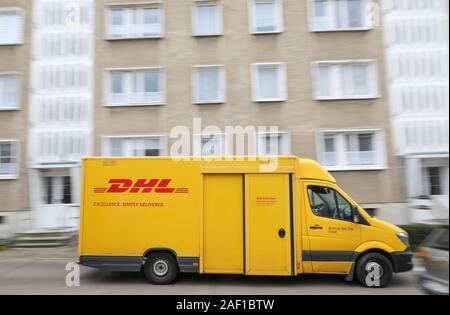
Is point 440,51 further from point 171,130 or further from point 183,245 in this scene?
point 183,245

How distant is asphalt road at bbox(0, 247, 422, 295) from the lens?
8.31 metres

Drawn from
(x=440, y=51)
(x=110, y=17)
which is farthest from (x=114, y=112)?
(x=440, y=51)

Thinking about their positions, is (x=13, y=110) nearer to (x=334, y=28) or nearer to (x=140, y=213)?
(x=140, y=213)

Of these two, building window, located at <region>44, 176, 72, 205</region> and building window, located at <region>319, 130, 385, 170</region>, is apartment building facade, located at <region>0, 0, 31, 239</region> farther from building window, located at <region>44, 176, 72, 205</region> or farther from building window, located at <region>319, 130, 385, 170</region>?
building window, located at <region>319, 130, 385, 170</region>

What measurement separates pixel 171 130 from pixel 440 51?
33.6 feet

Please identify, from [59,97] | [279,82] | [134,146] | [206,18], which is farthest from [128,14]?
[279,82]

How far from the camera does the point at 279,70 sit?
16.1m

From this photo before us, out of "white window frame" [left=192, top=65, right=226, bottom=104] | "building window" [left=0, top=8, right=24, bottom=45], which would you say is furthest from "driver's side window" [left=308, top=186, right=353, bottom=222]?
"building window" [left=0, top=8, right=24, bottom=45]

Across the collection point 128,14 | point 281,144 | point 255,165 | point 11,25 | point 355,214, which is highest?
point 128,14

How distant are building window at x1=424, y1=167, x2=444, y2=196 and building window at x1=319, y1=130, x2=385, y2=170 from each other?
196cm

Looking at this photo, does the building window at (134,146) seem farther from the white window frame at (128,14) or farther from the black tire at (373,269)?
the black tire at (373,269)

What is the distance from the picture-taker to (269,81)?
52.9 ft

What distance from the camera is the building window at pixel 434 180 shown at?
15.5m

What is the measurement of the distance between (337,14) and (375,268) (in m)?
11.0
